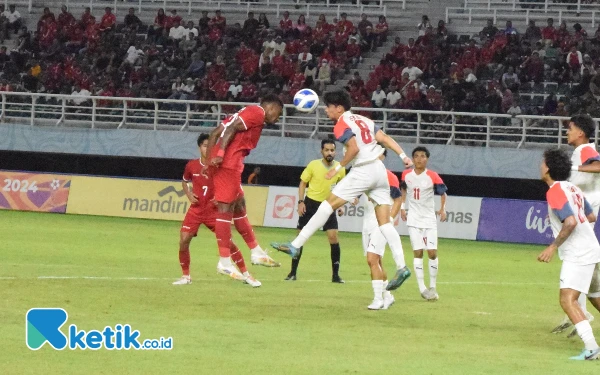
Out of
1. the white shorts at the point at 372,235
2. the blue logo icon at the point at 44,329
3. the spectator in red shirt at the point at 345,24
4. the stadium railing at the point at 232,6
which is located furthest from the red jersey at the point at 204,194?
the stadium railing at the point at 232,6

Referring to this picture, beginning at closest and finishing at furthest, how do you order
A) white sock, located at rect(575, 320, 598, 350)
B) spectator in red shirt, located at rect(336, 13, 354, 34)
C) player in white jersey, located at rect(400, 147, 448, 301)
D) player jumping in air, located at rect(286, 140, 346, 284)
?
1. white sock, located at rect(575, 320, 598, 350)
2. player in white jersey, located at rect(400, 147, 448, 301)
3. player jumping in air, located at rect(286, 140, 346, 284)
4. spectator in red shirt, located at rect(336, 13, 354, 34)

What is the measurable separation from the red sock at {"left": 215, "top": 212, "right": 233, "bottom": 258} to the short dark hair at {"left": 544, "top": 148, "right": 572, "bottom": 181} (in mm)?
4872

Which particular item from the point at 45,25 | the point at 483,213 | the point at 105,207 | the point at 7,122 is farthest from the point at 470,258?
the point at 45,25

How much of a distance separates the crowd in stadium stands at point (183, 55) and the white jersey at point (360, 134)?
2277 centimetres

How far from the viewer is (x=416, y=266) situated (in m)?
16.6

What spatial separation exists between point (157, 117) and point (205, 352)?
27410 mm

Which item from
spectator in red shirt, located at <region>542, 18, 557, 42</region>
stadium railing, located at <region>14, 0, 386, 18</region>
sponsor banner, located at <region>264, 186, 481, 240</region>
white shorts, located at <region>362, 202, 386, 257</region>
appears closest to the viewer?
white shorts, located at <region>362, 202, 386, 257</region>

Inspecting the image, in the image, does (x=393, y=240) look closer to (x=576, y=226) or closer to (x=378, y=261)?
(x=378, y=261)

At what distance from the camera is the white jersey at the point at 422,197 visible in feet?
55.0

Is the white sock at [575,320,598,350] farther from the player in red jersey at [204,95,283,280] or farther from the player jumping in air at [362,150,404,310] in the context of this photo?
the player in red jersey at [204,95,283,280]

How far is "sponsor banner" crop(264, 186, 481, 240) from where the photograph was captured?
31000 millimetres

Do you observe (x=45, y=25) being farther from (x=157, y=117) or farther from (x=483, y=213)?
(x=483, y=213)

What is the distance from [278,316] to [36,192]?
22510 mm

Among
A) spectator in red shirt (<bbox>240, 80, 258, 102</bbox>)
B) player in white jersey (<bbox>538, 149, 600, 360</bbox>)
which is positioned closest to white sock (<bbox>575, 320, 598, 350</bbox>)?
player in white jersey (<bbox>538, 149, 600, 360</bbox>)
